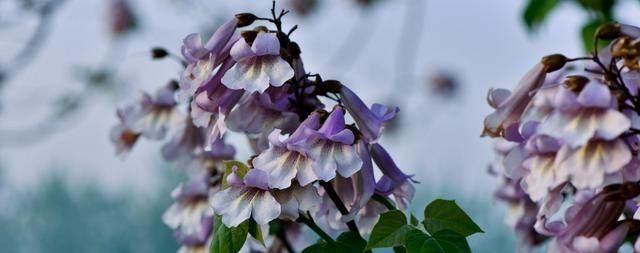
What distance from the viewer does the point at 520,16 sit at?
66.7 inches

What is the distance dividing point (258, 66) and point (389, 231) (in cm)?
17

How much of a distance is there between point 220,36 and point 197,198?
0.29 metres

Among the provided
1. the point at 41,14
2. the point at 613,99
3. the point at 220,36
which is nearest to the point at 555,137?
the point at 613,99

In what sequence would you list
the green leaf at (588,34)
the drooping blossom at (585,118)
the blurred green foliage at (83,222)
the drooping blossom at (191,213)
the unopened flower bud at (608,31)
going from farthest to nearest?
the blurred green foliage at (83,222)
the green leaf at (588,34)
the drooping blossom at (191,213)
the unopened flower bud at (608,31)
the drooping blossom at (585,118)

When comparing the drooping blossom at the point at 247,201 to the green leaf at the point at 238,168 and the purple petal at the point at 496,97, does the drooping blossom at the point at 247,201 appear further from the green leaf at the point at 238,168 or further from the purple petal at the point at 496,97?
the purple petal at the point at 496,97

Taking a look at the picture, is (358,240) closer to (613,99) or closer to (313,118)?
(313,118)

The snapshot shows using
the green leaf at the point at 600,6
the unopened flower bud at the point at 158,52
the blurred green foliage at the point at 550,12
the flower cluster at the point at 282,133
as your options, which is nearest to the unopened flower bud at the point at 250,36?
the flower cluster at the point at 282,133

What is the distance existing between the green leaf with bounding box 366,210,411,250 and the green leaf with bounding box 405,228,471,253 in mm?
11

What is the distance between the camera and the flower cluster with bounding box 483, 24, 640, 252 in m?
0.65

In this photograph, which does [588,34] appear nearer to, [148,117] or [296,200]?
[148,117]

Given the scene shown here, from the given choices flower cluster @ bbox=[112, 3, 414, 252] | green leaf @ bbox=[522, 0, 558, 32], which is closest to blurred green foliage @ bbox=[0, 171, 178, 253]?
green leaf @ bbox=[522, 0, 558, 32]

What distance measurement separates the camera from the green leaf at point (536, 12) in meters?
1.62

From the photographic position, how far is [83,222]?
10.0 feet

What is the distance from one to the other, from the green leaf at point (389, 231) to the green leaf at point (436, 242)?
1 centimetres
